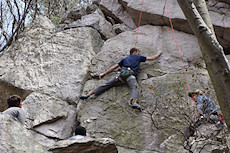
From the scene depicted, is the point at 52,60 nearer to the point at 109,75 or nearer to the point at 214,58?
the point at 109,75

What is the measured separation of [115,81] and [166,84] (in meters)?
1.34

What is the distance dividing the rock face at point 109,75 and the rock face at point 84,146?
154 centimetres

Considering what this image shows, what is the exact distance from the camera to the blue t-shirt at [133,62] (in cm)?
727

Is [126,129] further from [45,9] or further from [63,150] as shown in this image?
[45,9]

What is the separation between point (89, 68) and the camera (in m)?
8.16

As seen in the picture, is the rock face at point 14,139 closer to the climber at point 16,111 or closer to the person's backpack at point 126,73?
the climber at point 16,111

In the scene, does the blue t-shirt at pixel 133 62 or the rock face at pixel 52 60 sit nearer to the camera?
the blue t-shirt at pixel 133 62

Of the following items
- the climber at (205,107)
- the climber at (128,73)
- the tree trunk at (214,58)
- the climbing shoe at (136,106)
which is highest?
the tree trunk at (214,58)

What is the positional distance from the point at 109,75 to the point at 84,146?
3997 millimetres

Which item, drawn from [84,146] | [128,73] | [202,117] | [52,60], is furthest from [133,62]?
[84,146]

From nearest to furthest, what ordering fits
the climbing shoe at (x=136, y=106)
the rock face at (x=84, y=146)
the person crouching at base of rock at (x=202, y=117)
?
the rock face at (x=84, y=146), the person crouching at base of rock at (x=202, y=117), the climbing shoe at (x=136, y=106)

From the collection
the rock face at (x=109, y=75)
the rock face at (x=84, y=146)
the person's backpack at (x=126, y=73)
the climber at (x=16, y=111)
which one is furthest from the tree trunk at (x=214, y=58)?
the person's backpack at (x=126, y=73)

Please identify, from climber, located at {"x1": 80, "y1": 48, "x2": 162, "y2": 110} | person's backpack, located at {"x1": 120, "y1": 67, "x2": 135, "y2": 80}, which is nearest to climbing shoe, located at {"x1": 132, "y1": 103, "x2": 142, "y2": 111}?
climber, located at {"x1": 80, "y1": 48, "x2": 162, "y2": 110}

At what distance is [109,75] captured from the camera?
7.82 meters
